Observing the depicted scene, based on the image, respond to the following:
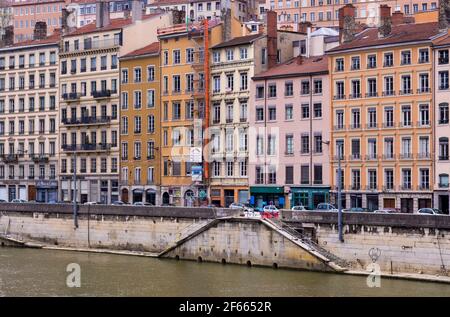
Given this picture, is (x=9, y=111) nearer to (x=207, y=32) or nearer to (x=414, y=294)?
(x=207, y=32)

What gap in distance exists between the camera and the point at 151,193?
103812 mm

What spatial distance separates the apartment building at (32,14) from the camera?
18050cm

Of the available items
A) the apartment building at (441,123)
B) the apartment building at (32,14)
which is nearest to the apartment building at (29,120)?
the apartment building at (441,123)

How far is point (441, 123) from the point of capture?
3268 inches

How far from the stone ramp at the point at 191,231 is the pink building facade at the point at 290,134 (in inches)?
600

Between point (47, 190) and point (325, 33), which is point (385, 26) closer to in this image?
point (325, 33)

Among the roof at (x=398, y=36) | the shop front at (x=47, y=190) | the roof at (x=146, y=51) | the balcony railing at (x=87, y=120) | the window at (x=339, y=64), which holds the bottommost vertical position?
the shop front at (x=47, y=190)

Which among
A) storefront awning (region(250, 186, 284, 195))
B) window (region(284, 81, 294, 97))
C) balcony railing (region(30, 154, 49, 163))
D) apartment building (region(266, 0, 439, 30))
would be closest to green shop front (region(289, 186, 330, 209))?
storefront awning (region(250, 186, 284, 195))

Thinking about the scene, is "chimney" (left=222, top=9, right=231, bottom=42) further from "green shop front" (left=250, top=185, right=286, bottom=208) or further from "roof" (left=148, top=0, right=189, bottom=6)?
"roof" (left=148, top=0, right=189, bottom=6)

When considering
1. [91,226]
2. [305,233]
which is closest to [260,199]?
[91,226]

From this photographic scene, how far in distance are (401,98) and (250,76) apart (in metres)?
14.5

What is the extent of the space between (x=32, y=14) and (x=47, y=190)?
76.5 m

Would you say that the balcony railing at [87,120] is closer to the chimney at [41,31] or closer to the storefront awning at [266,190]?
the chimney at [41,31]

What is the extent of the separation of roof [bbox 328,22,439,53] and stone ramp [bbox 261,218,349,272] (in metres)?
21.7
